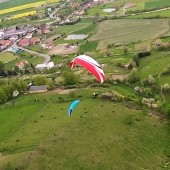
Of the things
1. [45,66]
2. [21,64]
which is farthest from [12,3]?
[45,66]

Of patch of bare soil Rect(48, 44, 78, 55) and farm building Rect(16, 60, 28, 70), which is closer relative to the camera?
farm building Rect(16, 60, 28, 70)

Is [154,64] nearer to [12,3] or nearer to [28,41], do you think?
[28,41]

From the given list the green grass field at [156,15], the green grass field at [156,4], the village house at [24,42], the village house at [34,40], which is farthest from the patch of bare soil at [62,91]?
the green grass field at [156,4]

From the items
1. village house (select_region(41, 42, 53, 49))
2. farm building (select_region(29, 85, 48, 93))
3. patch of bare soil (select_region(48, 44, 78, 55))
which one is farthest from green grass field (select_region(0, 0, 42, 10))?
farm building (select_region(29, 85, 48, 93))

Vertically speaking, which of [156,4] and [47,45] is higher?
[156,4]

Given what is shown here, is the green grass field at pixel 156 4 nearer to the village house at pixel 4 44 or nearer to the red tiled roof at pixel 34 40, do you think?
the red tiled roof at pixel 34 40

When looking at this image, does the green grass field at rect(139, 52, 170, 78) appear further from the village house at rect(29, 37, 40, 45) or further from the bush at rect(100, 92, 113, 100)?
the village house at rect(29, 37, 40, 45)

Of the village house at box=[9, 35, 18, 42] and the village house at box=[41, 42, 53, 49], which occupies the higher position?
the village house at box=[41, 42, 53, 49]
